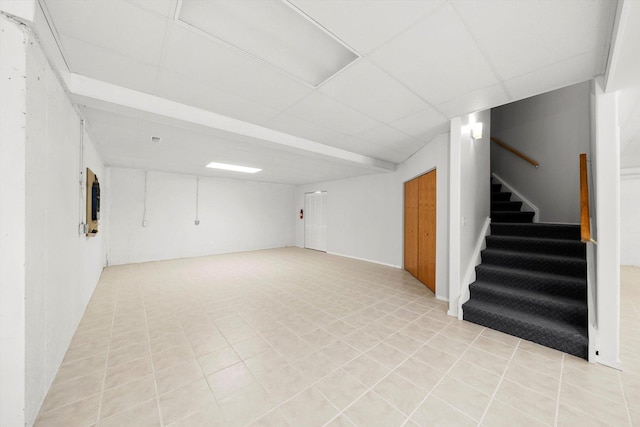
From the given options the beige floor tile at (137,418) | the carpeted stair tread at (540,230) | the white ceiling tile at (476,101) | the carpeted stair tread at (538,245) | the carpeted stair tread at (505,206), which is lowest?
the beige floor tile at (137,418)

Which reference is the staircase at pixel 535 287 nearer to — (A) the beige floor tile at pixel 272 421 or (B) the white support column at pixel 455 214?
(B) the white support column at pixel 455 214

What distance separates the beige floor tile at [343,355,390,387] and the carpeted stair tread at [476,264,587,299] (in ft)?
7.46

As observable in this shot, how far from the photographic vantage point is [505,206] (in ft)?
16.1

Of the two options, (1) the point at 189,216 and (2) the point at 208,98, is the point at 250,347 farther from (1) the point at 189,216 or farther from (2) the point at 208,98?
(1) the point at 189,216

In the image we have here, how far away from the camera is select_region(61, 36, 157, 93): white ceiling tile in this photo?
1.85 metres

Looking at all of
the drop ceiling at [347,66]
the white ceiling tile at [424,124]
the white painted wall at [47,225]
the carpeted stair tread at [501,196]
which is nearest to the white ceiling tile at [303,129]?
the drop ceiling at [347,66]

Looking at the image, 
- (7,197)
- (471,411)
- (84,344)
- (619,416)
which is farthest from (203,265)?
(619,416)

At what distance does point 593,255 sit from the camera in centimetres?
250

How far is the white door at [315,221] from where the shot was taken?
27.9ft

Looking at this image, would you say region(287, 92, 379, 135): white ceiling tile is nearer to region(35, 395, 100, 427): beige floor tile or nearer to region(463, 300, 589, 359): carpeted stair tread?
region(463, 300, 589, 359): carpeted stair tread

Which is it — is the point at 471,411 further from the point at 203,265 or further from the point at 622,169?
the point at 622,169

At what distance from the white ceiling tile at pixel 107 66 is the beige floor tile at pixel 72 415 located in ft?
8.71

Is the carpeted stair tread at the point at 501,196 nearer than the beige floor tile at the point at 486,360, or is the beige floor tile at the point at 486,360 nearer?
the beige floor tile at the point at 486,360

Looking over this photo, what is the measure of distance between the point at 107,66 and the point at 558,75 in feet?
13.3
